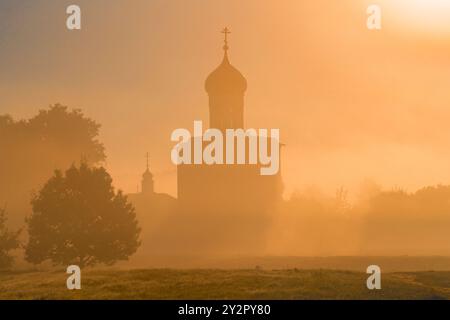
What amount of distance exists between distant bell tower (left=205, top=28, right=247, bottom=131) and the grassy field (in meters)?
39.8

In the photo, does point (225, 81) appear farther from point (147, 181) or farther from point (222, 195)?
point (147, 181)

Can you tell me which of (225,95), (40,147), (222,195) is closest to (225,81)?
(225,95)

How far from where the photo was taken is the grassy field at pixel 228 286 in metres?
28.1

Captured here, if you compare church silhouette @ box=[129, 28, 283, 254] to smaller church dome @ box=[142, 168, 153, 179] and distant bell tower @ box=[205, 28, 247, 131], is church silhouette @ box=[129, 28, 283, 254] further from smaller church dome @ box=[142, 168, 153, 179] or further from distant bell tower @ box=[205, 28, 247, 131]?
smaller church dome @ box=[142, 168, 153, 179]

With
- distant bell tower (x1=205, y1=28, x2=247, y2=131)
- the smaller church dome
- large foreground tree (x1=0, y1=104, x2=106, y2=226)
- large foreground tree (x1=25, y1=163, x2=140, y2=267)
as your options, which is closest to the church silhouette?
distant bell tower (x1=205, y1=28, x2=247, y2=131)

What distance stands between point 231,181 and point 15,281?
40.5 m

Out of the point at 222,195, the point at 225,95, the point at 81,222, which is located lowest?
the point at 81,222

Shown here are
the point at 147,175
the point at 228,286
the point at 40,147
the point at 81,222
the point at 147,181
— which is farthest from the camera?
the point at 147,175

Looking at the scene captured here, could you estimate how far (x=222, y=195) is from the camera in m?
74.9

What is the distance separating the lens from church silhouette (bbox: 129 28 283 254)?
7462 centimetres

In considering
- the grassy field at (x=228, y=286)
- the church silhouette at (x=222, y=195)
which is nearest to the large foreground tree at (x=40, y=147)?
the church silhouette at (x=222, y=195)

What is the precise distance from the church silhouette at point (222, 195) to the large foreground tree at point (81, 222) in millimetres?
28919

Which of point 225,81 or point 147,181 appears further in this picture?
point 147,181

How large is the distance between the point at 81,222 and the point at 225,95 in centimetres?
3290
